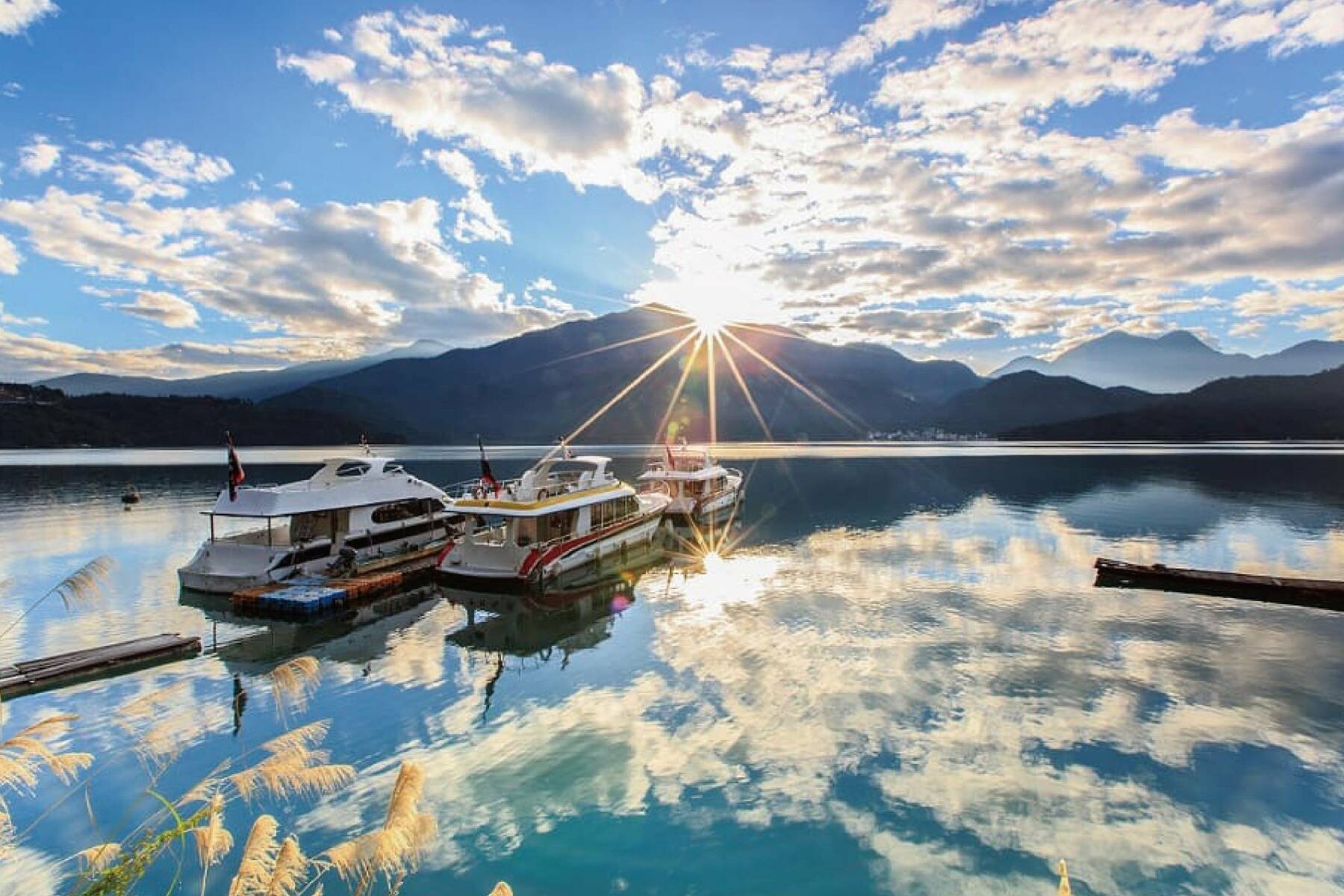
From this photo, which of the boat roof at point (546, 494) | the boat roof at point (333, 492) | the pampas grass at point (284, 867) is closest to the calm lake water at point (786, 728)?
the boat roof at point (333, 492)

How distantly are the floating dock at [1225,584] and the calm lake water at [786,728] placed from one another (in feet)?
5.99

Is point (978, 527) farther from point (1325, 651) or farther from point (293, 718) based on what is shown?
point (293, 718)

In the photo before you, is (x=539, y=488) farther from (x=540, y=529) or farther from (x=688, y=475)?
(x=688, y=475)

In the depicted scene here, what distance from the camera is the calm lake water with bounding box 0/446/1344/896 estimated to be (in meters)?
12.1

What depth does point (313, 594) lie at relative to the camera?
2789 centimetres

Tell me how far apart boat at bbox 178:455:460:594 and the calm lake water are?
2.20 meters

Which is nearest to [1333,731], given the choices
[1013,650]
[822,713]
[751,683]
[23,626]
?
[1013,650]

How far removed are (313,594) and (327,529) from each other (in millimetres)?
7984

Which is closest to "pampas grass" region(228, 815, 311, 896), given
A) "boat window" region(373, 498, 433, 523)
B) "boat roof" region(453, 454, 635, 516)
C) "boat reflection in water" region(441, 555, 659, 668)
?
"boat reflection in water" region(441, 555, 659, 668)

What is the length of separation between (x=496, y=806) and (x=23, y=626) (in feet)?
83.7

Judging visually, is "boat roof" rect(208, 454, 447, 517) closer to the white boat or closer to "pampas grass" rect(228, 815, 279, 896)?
the white boat

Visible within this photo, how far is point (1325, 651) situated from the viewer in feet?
77.1

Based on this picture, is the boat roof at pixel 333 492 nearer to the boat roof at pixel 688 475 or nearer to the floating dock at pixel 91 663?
the floating dock at pixel 91 663

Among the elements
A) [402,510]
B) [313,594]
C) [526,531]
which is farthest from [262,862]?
[402,510]
